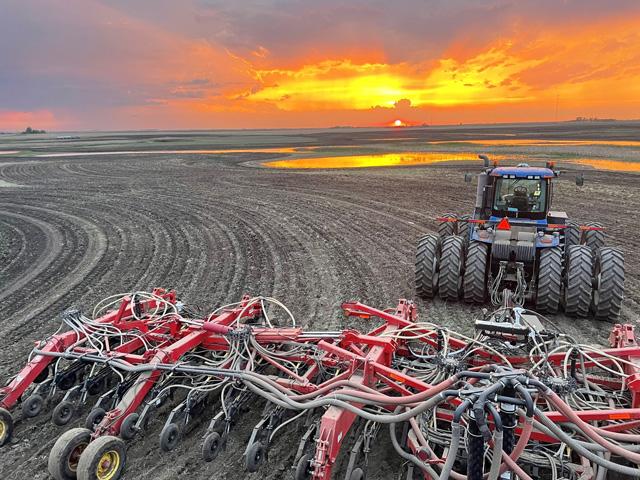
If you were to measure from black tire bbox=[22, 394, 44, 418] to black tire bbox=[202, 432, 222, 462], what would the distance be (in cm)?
201

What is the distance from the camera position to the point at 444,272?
753cm

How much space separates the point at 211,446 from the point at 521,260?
5.58m

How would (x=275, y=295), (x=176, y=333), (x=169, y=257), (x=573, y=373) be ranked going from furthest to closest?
(x=169, y=257) → (x=275, y=295) → (x=176, y=333) → (x=573, y=373)

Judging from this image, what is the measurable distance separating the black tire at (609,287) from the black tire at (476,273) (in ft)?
5.47

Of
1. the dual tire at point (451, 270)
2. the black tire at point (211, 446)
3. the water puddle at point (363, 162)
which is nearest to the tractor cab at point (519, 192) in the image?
the dual tire at point (451, 270)

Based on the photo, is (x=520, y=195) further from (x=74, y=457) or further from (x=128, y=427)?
(x=74, y=457)

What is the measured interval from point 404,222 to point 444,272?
6492mm

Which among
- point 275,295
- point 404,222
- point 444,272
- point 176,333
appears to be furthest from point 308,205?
point 176,333

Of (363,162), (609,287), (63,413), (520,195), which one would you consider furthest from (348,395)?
(363,162)

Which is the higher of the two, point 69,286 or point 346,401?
point 346,401

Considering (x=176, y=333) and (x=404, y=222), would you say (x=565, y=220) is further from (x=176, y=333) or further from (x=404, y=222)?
(x=176, y=333)

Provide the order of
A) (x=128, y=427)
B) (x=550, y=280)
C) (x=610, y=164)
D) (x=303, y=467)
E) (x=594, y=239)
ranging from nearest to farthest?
(x=303, y=467)
(x=128, y=427)
(x=550, y=280)
(x=594, y=239)
(x=610, y=164)

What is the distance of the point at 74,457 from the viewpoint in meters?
3.71

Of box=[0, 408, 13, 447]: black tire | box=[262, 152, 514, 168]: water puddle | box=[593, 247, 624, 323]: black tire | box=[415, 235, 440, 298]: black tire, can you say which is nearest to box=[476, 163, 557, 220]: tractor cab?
box=[593, 247, 624, 323]: black tire
